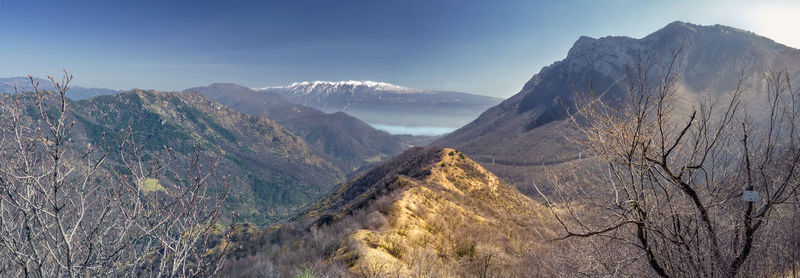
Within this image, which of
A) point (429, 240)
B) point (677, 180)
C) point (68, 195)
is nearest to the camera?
point (68, 195)

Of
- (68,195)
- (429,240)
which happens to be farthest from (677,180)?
(429,240)

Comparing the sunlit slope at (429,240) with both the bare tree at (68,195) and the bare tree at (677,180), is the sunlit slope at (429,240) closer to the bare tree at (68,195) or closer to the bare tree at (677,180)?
the bare tree at (677,180)

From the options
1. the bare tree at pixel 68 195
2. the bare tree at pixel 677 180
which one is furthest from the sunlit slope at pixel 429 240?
the bare tree at pixel 68 195

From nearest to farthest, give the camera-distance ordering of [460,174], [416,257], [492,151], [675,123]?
[675,123] < [416,257] < [460,174] < [492,151]

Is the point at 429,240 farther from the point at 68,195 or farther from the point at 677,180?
the point at 68,195

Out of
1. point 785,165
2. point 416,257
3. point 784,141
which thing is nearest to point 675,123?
point 785,165

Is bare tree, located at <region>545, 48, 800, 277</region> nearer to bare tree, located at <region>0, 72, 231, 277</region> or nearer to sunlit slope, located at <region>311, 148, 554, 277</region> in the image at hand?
sunlit slope, located at <region>311, 148, 554, 277</region>

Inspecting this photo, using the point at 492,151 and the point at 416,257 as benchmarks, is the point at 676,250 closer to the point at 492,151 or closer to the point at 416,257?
the point at 416,257

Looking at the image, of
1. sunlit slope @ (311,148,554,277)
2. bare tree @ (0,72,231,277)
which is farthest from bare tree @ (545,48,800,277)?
bare tree @ (0,72,231,277)
